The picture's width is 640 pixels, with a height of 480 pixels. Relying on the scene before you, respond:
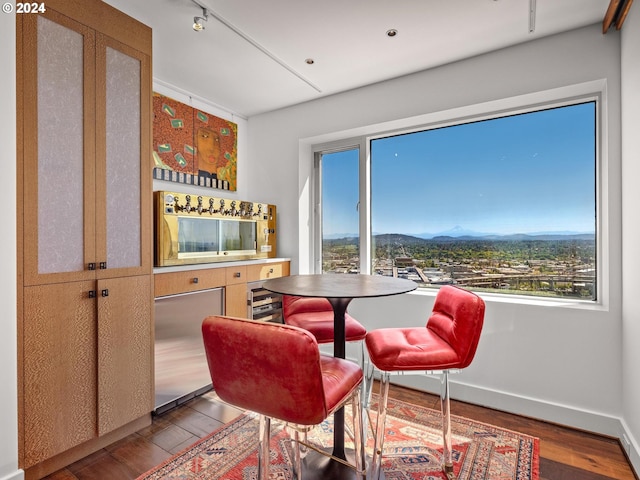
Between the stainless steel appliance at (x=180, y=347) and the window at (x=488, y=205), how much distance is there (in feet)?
4.86

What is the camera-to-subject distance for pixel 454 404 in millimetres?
2543

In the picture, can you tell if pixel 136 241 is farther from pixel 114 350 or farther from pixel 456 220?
pixel 456 220

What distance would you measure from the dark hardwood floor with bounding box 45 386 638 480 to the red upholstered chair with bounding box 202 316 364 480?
3.37 ft

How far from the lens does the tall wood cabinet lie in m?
1.65

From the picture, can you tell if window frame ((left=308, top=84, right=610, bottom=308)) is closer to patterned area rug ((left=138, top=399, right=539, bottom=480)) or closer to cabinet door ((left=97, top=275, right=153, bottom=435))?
patterned area rug ((left=138, top=399, right=539, bottom=480))

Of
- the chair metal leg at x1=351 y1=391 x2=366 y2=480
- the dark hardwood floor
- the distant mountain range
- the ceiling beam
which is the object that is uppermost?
the ceiling beam

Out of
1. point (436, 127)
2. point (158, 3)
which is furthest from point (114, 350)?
point (436, 127)

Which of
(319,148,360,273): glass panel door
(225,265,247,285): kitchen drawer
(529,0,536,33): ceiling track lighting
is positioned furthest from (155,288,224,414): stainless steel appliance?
(529,0,536,33): ceiling track lighting

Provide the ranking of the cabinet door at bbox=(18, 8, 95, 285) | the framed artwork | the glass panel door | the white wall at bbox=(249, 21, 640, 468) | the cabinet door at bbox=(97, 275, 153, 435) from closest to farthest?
the cabinet door at bbox=(18, 8, 95, 285) < the cabinet door at bbox=(97, 275, 153, 435) < the white wall at bbox=(249, 21, 640, 468) < the framed artwork < the glass panel door

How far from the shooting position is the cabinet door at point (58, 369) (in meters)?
1.65

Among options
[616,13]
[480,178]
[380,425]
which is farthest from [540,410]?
[616,13]

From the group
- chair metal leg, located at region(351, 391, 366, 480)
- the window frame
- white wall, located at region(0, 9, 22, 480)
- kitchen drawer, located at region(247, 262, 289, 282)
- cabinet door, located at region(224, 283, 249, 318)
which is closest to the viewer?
chair metal leg, located at region(351, 391, 366, 480)

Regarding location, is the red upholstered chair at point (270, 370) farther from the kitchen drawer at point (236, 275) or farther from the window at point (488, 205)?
the window at point (488, 205)

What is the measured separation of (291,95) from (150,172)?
1.57 m
